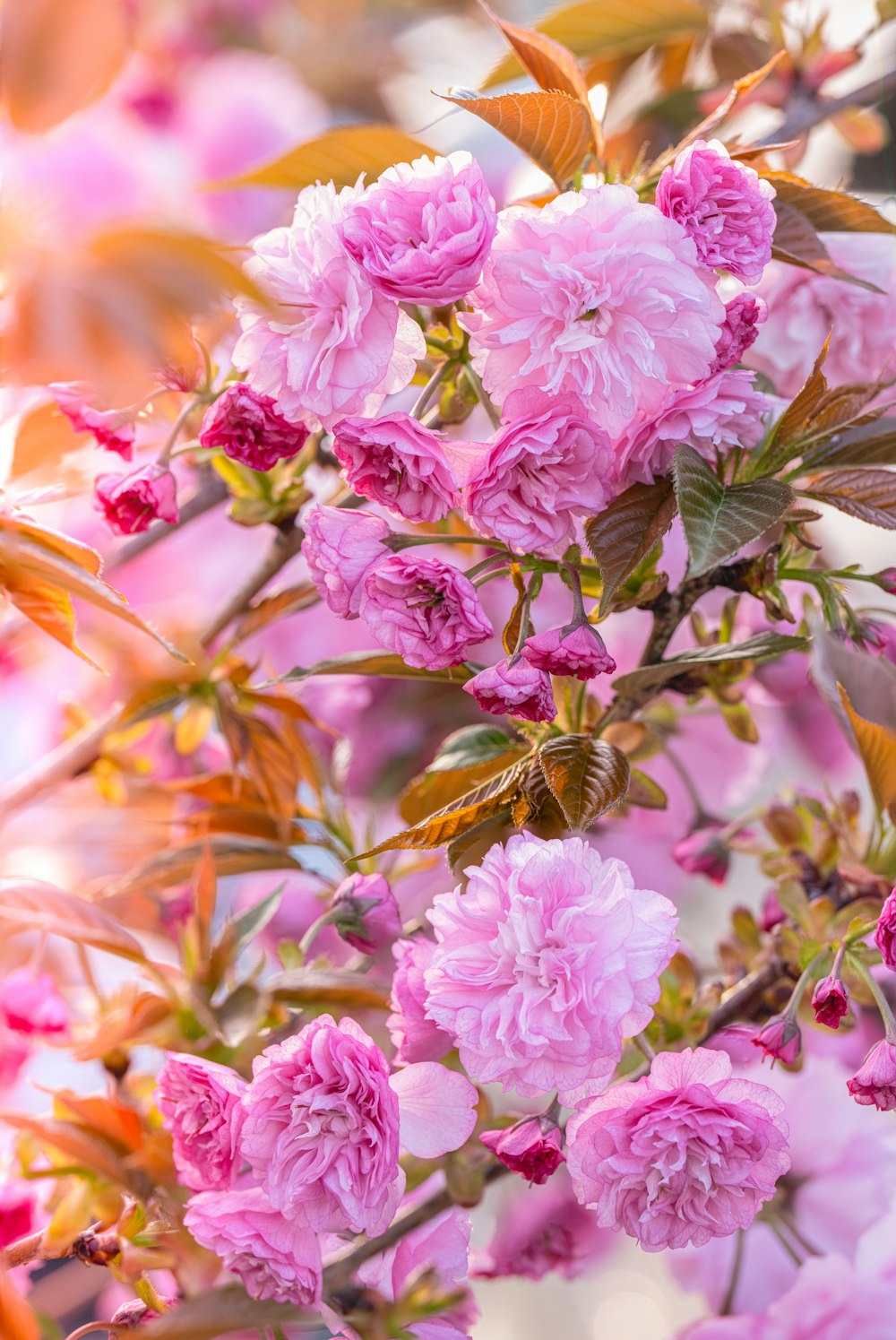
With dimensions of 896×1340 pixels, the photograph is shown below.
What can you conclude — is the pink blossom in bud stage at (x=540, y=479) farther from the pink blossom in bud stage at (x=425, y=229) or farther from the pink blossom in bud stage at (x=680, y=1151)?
the pink blossom in bud stage at (x=680, y=1151)

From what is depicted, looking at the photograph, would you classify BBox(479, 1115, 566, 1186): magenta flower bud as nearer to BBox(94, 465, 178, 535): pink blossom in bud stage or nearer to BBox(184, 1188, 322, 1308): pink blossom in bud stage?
BBox(184, 1188, 322, 1308): pink blossom in bud stage

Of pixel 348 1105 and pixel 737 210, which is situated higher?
pixel 737 210

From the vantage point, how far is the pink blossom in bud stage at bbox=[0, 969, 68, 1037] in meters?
0.46

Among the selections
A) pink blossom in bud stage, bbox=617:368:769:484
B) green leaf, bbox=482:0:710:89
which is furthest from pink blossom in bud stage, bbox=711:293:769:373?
green leaf, bbox=482:0:710:89

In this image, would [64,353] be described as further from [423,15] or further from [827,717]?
[423,15]

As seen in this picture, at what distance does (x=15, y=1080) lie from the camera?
54 cm

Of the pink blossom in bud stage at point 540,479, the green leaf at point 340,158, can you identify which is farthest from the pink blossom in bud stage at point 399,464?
the green leaf at point 340,158

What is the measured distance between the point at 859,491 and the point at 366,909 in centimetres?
19

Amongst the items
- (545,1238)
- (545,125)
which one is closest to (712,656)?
(545,125)

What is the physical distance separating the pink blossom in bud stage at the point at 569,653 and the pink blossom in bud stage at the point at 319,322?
0.27 ft

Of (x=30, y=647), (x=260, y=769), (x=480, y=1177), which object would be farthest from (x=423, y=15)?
(x=480, y=1177)

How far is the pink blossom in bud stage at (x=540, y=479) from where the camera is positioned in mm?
283

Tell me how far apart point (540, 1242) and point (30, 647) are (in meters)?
0.42

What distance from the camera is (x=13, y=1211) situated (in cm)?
43
